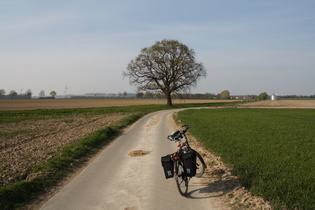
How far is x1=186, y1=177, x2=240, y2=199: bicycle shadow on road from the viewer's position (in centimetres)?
579

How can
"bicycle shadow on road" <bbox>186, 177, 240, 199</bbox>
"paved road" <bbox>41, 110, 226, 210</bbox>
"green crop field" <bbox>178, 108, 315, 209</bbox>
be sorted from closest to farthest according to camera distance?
1. "paved road" <bbox>41, 110, 226, 210</bbox>
2. "green crop field" <bbox>178, 108, 315, 209</bbox>
3. "bicycle shadow on road" <bbox>186, 177, 240, 199</bbox>

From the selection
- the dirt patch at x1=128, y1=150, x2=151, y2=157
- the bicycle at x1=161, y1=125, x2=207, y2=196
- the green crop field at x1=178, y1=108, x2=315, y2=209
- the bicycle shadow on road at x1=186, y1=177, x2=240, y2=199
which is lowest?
the bicycle shadow on road at x1=186, y1=177, x2=240, y2=199

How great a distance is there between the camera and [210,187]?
6.29 m

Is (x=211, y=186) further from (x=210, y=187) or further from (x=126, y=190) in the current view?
(x=126, y=190)

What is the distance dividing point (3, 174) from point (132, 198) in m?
4.28

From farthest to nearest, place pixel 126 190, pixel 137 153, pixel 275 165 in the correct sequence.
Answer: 1. pixel 137 153
2. pixel 275 165
3. pixel 126 190

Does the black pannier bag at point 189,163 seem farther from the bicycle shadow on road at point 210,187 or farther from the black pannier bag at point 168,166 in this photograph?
the bicycle shadow on road at point 210,187

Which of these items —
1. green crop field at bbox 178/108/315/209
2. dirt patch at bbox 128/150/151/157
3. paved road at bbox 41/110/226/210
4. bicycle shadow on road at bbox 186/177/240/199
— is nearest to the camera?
paved road at bbox 41/110/226/210

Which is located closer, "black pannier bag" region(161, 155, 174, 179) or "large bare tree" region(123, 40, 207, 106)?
"black pannier bag" region(161, 155, 174, 179)

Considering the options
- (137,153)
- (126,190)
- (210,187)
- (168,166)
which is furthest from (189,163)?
(137,153)

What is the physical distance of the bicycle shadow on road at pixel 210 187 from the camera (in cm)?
579

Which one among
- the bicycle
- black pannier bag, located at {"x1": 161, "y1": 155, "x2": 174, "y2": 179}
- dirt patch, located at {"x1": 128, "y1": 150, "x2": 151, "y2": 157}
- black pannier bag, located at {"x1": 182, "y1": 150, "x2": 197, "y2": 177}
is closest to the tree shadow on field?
the bicycle

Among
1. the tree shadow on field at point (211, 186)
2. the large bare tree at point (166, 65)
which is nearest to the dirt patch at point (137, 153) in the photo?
the tree shadow on field at point (211, 186)

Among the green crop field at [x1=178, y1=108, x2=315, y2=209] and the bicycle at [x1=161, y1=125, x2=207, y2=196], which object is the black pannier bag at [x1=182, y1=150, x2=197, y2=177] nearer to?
the bicycle at [x1=161, y1=125, x2=207, y2=196]
